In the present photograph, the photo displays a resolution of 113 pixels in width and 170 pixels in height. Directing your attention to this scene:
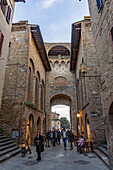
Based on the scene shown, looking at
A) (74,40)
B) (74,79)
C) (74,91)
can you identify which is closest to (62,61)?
(74,79)

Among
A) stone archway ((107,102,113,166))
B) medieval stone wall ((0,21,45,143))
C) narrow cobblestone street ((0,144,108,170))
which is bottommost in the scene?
narrow cobblestone street ((0,144,108,170))

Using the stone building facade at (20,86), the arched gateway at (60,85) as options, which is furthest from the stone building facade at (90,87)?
the arched gateway at (60,85)

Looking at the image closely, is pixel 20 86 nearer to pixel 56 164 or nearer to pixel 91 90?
pixel 91 90

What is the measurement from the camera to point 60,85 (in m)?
21.1

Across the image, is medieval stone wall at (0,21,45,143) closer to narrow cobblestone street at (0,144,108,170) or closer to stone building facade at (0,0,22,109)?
stone building facade at (0,0,22,109)

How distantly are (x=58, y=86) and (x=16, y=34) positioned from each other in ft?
33.5

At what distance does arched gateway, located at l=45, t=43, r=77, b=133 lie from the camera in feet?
64.5

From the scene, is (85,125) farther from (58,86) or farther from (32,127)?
(58,86)

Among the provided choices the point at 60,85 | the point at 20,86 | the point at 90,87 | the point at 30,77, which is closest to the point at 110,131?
the point at 90,87

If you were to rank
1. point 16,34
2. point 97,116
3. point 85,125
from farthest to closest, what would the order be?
point 16,34 < point 85,125 < point 97,116

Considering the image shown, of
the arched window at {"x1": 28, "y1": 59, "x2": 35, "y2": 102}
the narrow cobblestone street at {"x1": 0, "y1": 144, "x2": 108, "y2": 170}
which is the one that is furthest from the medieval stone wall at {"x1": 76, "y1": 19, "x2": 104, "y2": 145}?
the arched window at {"x1": 28, "y1": 59, "x2": 35, "y2": 102}

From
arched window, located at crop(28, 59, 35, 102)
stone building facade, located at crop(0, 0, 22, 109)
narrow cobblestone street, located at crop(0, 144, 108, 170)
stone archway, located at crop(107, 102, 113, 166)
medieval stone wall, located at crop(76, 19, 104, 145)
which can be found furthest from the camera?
arched window, located at crop(28, 59, 35, 102)

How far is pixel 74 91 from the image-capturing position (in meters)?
20.3

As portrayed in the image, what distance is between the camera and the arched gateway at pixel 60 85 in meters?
19.7
